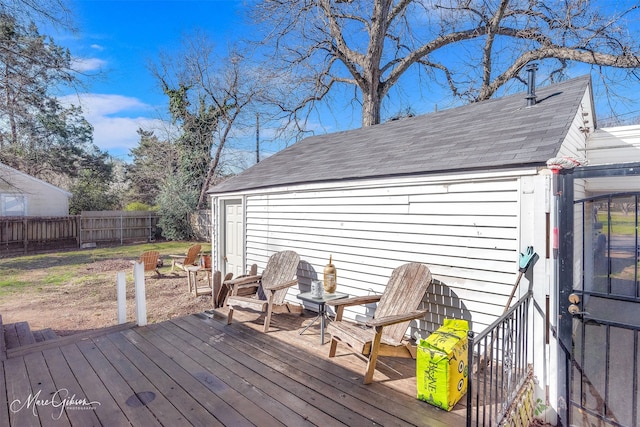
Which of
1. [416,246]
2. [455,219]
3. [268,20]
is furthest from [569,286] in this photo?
[268,20]

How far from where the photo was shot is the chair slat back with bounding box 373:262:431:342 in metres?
3.52

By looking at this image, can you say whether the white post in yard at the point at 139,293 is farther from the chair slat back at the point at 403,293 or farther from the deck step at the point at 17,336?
the chair slat back at the point at 403,293

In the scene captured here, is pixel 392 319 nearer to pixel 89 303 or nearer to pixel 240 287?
pixel 240 287

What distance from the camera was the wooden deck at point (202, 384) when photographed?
2.54m

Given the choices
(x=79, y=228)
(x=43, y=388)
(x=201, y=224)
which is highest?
(x=201, y=224)

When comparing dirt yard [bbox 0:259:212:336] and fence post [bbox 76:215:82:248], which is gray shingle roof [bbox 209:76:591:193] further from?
fence post [bbox 76:215:82:248]

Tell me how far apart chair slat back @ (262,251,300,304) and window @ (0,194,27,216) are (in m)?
15.8

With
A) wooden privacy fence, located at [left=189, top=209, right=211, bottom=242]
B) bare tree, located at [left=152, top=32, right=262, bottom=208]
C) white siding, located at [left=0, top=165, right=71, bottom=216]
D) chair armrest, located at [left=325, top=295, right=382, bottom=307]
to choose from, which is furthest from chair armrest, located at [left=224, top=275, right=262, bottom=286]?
white siding, located at [left=0, top=165, right=71, bottom=216]

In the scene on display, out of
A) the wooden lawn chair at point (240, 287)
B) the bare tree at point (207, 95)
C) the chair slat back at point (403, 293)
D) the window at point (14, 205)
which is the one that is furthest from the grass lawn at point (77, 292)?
the bare tree at point (207, 95)

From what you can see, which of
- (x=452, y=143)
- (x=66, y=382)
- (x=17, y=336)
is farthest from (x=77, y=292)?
(x=452, y=143)

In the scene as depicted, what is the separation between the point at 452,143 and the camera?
13.9 ft

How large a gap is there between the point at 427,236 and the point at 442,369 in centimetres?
166

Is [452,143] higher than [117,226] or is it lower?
higher

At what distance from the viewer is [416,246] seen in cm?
403
